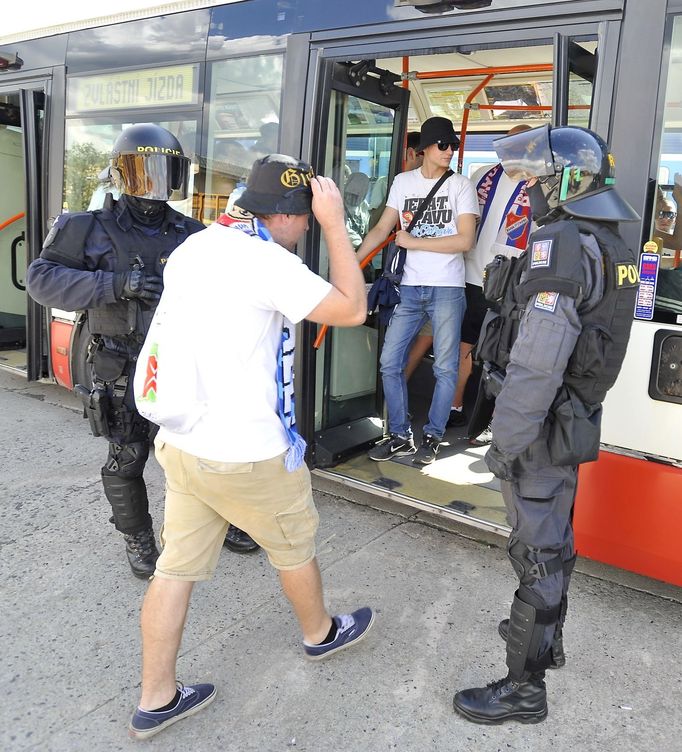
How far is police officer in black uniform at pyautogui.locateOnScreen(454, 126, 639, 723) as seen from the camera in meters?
1.93

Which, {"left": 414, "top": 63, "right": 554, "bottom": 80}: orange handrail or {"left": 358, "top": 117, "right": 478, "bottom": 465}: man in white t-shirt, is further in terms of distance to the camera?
{"left": 414, "top": 63, "right": 554, "bottom": 80}: orange handrail

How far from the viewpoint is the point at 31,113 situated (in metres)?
4.79

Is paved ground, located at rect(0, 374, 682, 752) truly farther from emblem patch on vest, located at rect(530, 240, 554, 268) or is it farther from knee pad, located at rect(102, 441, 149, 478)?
emblem patch on vest, located at rect(530, 240, 554, 268)

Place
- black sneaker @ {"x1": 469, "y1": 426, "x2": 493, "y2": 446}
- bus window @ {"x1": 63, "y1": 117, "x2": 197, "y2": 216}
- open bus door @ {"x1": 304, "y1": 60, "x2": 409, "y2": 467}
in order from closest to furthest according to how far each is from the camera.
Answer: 1. open bus door @ {"x1": 304, "y1": 60, "x2": 409, "y2": 467}
2. black sneaker @ {"x1": 469, "y1": 426, "x2": 493, "y2": 446}
3. bus window @ {"x1": 63, "y1": 117, "x2": 197, "y2": 216}

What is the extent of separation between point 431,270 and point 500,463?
202cm

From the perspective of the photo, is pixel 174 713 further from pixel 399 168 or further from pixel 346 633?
pixel 399 168

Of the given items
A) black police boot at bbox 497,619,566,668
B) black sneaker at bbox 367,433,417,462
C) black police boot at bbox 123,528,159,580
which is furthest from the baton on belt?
black police boot at bbox 497,619,566,668

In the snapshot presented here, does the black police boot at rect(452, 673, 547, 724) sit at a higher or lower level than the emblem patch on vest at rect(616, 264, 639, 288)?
lower

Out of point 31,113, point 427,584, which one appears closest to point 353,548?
point 427,584

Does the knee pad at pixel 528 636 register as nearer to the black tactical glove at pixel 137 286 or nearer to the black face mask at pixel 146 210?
the black tactical glove at pixel 137 286

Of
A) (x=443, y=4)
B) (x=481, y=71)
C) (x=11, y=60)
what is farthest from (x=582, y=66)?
(x=11, y=60)

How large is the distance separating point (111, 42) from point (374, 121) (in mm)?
1686

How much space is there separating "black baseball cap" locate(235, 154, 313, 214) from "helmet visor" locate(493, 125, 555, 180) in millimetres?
649

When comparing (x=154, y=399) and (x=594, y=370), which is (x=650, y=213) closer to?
(x=594, y=370)
